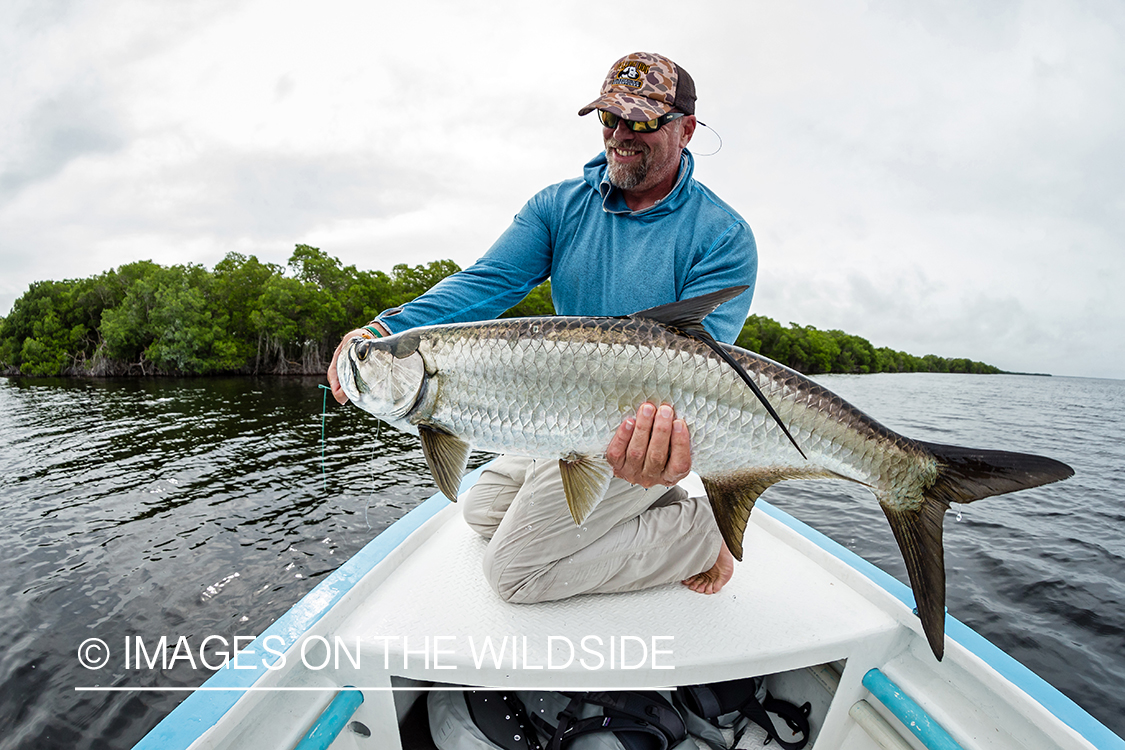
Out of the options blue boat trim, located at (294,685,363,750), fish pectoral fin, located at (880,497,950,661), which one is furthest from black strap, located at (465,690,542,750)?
fish pectoral fin, located at (880,497,950,661)

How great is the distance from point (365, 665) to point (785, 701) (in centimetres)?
244

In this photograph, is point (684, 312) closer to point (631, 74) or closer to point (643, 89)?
point (643, 89)

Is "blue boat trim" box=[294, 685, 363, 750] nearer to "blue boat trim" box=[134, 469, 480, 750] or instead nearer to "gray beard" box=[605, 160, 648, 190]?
"blue boat trim" box=[134, 469, 480, 750]

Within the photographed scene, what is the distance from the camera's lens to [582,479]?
8.54 ft

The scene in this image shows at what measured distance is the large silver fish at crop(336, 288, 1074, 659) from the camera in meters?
2.35

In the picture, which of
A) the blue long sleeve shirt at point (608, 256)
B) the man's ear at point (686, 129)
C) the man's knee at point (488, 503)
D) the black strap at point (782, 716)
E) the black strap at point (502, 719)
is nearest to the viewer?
the black strap at point (502, 719)

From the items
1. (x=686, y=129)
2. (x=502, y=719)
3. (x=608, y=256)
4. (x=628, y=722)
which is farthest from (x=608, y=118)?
(x=502, y=719)

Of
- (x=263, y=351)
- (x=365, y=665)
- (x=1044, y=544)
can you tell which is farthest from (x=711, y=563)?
(x=263, y=351)

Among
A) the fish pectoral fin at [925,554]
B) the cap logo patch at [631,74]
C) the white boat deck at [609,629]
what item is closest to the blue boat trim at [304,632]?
the white boat deck at [609,629]

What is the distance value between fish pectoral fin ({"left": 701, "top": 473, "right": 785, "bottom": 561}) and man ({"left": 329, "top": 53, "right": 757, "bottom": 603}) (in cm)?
49

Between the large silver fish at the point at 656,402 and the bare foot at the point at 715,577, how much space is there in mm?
903

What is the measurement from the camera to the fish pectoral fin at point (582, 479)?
8.52ft

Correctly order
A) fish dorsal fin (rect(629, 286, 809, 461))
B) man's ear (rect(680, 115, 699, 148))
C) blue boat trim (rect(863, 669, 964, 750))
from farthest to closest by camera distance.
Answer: man's ear (rect(680, 115, 699, 148)) → blue boat trim (rect(863, 669, 964, 750)) → fish dorsal fin (rect(629, 286, 809, 461))

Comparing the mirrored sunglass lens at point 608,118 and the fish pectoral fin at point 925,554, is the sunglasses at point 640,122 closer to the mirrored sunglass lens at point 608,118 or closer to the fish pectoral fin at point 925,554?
the mirrored sunglass lens at point 608,118
